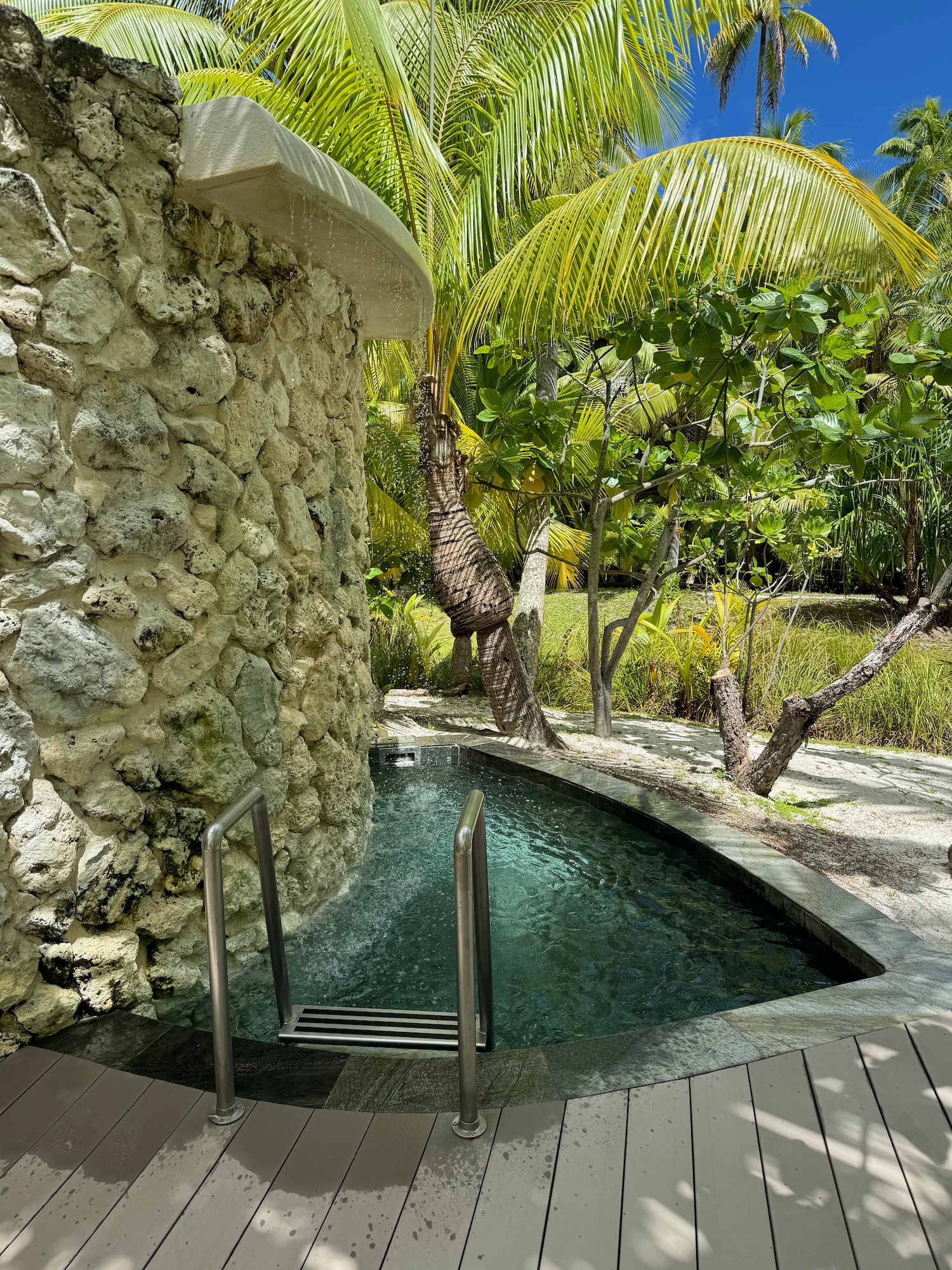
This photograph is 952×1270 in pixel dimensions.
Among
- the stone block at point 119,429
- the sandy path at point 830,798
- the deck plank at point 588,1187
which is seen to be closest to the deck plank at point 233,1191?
the deck plank at point 588,1187

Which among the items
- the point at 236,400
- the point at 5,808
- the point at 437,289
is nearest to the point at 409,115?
the point at 437,289

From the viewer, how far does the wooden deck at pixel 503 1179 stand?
5.08 feet

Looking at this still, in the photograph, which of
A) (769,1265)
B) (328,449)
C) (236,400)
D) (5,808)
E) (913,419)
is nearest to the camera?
(769,1265)

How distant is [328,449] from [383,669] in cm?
611

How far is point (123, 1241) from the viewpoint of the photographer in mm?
1574

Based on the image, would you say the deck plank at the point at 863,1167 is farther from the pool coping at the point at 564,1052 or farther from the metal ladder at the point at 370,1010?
the metal ladder at the point at 370,1010

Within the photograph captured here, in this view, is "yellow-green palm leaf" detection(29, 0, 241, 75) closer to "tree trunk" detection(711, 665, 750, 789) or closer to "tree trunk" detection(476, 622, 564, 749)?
"tree trunk" detection(476, 622, 564, 749)

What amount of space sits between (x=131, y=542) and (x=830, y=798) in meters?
4.71

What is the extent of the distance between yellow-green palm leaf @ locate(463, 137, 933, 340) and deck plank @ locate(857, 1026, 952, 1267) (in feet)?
14.1

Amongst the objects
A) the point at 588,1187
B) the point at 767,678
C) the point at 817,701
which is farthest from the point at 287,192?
the point at 767,678

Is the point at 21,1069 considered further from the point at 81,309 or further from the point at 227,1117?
the point at 81,309

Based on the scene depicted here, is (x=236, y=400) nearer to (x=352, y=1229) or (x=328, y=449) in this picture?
(x=328, y=449)

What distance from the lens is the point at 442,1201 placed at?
165cm

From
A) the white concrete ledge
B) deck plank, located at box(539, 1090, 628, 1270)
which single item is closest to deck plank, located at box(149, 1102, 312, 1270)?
deck plank, located at box(539, 1090, 628, 1270)
